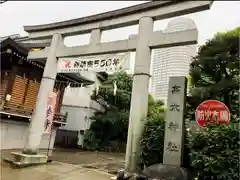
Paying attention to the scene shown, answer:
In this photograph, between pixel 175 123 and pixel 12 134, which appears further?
pixel 12 134

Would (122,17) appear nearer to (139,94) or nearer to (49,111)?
(139,94)

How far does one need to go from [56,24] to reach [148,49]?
5.63m

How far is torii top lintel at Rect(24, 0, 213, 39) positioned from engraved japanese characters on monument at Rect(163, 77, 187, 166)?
9.17 ft

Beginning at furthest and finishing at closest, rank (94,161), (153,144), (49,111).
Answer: (94,161) → (49,111) → (153,144)

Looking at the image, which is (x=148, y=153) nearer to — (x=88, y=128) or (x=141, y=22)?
(x=141, y=22)

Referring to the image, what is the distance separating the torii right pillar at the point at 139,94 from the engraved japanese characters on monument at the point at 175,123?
111 centimetres

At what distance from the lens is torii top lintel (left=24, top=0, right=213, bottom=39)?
29.1ft

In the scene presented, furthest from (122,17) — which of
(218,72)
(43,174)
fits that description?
(218,72)

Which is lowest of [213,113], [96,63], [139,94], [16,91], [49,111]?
[213,113]

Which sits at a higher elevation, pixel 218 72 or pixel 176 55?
pixel 176 55

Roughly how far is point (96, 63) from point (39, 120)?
3815 mm

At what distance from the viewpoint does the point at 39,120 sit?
1102cm

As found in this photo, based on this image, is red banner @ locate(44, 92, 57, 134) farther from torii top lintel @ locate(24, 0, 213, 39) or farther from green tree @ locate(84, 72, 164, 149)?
green tree @ locate(84, 72, 164, 149)

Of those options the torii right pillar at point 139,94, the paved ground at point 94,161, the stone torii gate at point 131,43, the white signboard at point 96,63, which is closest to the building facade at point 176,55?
the stone torii gate at point 131,43
